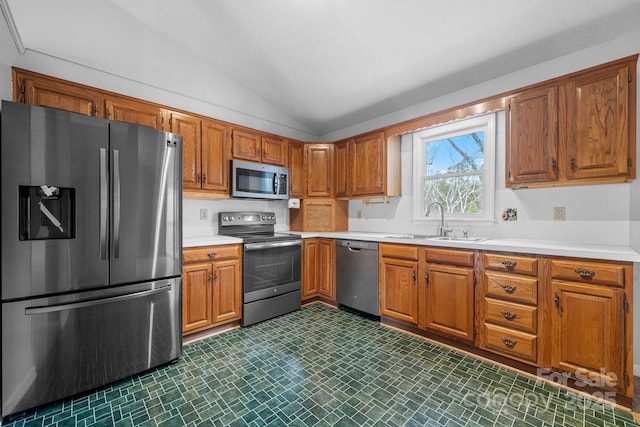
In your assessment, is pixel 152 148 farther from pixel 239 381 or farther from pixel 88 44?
pixel 239 381

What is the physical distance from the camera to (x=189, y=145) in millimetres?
2920

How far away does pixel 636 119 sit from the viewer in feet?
6.51

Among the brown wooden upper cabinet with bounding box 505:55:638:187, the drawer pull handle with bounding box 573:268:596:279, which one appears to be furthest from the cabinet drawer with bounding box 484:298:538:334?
the brown wooden upper cabinet with bounding box 505:55:638:187

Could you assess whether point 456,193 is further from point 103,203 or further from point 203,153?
point 103,203

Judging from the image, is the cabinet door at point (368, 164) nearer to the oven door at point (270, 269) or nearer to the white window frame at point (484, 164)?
the white window frame at point (484, 164)

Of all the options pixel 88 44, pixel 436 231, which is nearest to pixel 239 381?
pixel 436 231

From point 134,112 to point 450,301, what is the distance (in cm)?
342

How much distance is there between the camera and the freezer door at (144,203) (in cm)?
196

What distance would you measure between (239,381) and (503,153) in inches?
122

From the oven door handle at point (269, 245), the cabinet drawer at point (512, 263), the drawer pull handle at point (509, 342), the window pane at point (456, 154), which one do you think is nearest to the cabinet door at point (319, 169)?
the oven door handle at point (269, 245)

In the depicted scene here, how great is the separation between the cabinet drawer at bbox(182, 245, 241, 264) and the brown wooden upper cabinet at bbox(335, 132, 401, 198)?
1.76 metres

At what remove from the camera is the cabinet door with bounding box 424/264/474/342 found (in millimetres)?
2371

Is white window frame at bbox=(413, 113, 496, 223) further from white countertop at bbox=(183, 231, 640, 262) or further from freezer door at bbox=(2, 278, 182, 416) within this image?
freezer door at bbox=(2, 278, 182, 416)

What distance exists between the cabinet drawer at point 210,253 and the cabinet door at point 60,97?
1444 millimetres
